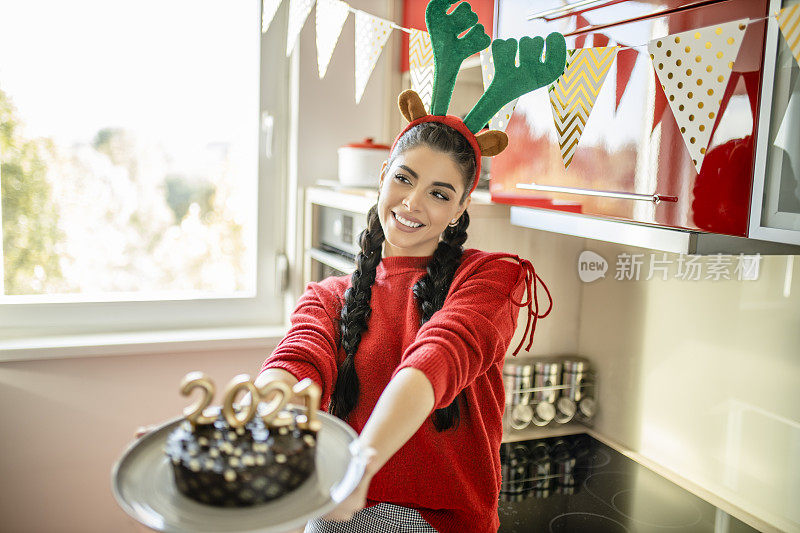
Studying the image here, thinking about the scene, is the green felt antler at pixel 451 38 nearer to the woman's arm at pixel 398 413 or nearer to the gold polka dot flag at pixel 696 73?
the gold polka dot flag at pixel 696 73

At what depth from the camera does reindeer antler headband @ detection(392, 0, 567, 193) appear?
107 cm

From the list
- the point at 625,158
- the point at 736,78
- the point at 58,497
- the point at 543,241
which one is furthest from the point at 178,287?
the point at 736,78

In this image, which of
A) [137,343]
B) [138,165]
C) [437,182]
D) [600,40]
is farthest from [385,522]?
[138,165]

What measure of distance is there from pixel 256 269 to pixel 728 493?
4.70ft

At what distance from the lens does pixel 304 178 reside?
6.87 ft

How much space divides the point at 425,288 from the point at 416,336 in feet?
0.36

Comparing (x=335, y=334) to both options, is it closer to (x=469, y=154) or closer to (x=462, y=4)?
(x=469, y=154)

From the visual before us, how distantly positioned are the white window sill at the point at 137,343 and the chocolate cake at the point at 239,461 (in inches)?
50.1

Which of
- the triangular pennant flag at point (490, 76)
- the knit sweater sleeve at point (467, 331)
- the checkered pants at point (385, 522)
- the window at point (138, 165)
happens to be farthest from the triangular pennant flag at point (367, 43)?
the checkered pants at point (385, 522)

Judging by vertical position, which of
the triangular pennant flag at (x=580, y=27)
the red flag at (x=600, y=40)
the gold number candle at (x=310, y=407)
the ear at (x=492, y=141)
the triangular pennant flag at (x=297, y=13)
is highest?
the triangular pennant flag at (x=297, y=13)

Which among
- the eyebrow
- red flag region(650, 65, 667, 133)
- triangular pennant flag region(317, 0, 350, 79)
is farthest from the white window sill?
red flag region(650, 65, 667, 133)

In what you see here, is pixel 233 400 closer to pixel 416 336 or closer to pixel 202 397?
pixel 202 397

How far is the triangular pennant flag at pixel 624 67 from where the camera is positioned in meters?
1.07

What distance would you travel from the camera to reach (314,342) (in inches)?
41.9
